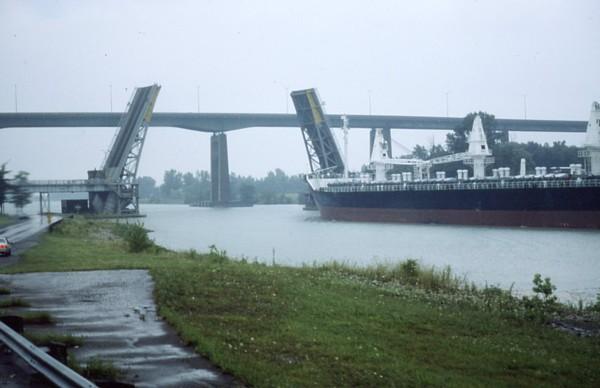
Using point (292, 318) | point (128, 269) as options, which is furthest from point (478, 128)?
point (292, 318)

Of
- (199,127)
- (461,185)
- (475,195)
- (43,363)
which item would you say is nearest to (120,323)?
(43,363)

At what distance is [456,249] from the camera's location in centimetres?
3228

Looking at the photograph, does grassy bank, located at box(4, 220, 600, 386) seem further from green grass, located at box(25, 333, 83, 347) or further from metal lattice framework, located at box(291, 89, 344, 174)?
metal lattice framework, located at box(291, 89, 344, 174)

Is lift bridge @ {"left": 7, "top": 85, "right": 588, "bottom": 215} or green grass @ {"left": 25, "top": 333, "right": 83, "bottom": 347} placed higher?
lift bridge @ {"left": 7, "top": 85, "right": 588, "bottom": 215}

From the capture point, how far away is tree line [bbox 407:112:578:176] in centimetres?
7575

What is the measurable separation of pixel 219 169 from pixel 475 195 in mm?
48237

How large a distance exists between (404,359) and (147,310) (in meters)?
3.64

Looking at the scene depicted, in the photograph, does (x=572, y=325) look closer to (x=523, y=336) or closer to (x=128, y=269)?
(x=523, y=336)

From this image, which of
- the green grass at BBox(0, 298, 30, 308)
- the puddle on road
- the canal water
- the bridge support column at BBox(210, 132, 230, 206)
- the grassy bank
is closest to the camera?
the puddle on road

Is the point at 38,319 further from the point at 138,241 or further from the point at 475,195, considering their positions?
the point at 475,195

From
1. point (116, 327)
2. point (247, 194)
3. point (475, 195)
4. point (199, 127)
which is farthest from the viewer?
point (247, 194)

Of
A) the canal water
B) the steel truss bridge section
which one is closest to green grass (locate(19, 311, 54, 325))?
the canal water

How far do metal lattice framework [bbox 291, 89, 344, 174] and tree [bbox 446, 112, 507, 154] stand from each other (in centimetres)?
1888

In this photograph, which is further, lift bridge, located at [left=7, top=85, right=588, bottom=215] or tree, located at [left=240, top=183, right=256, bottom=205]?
tree, located at [left=240, top=183, right=256, bottom=205]
